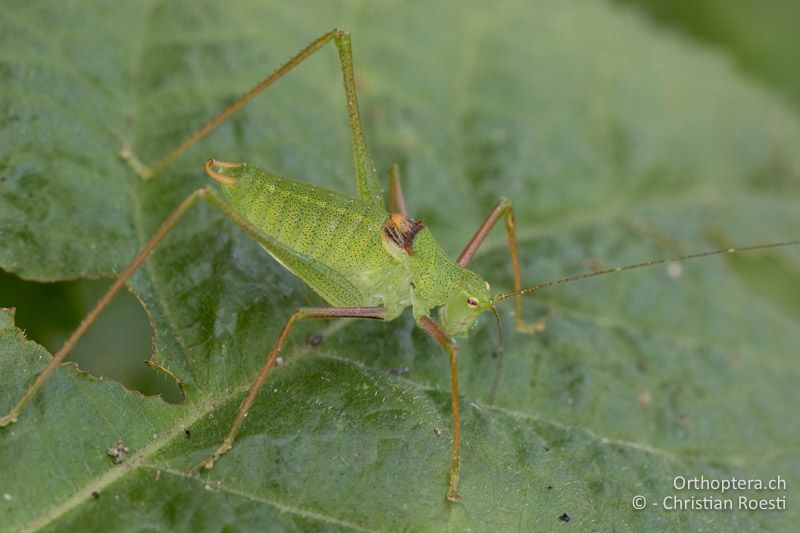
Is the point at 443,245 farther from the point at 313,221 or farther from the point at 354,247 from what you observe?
the point at 313,221

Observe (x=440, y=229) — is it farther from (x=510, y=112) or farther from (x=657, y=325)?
(x=657, y=325)

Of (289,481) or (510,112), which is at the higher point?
(510,112)

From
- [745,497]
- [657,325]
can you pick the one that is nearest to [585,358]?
[657,325]

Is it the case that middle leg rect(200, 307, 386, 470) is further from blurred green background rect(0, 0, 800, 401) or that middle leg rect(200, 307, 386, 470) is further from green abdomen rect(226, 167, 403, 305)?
blurred green background rect(0, 0, 800, 401)

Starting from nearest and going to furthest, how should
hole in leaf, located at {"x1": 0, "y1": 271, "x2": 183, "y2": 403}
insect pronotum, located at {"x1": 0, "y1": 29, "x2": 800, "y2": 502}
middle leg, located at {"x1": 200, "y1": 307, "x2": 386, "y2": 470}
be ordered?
middle leg, located at {"x1": 200, "y1": 307, "x2": 386, "y2": 470} < hole in leaf, located at {"x1": 0, "y1": 271, "x2": 183, "y2": 403} < insect pronotum, located at {"x1": 0, "y1": 29, "x2": 800, "y2": 502}

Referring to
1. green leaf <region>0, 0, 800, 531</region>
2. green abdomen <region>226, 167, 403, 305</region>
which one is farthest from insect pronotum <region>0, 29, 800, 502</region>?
green leaf <region>0, 0, 800, 531</region>

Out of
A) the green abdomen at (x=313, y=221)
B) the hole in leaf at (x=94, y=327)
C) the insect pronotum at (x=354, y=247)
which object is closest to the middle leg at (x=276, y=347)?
the insect pronotum at (x=354, y=247)
